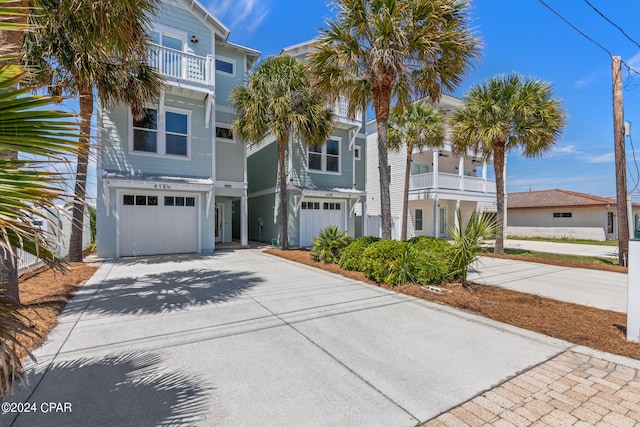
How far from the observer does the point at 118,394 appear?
2848 mm

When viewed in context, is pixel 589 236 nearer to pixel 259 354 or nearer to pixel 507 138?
pixel 507 138

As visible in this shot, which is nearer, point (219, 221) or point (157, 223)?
point (157, 223)

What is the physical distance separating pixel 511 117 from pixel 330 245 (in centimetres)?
911

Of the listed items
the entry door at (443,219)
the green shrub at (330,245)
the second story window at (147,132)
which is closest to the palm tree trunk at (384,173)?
the green shrub at (330,245)

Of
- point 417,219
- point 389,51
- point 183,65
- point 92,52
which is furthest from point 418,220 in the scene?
point 92,52

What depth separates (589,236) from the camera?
23.5 m

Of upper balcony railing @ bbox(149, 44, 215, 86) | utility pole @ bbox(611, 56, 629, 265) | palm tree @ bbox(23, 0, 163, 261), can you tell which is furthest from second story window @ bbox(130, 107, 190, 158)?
utility pole @ bbox(611, 56, 629, 265)

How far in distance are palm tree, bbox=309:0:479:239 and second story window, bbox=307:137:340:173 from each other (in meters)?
6.33

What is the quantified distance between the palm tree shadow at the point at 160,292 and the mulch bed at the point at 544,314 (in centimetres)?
341

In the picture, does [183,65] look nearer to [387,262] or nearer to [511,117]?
[387,262]

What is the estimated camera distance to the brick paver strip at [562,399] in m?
2.59

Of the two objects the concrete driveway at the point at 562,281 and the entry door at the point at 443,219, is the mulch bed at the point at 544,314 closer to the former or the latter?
the concrete driveway at the point at 562,281

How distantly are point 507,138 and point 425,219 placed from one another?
1029 centimetres

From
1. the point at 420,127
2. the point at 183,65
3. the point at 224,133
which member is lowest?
the point at 224,133
